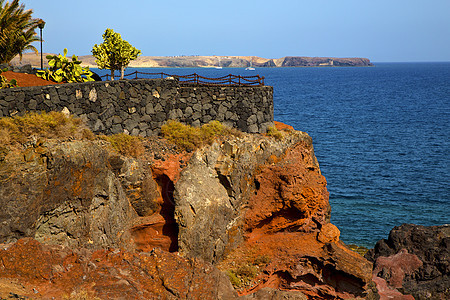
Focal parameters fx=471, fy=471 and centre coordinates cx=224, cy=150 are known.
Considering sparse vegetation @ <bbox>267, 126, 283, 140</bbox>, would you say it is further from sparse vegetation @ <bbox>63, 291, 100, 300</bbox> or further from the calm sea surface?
sparse vegetation @ <bbox>63, 291, 100, 300</bbox>

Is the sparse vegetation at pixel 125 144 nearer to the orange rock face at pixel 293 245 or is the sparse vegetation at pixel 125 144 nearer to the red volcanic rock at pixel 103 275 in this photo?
the orange rock face at pixel 293 245

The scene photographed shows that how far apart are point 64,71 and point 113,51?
3370mm

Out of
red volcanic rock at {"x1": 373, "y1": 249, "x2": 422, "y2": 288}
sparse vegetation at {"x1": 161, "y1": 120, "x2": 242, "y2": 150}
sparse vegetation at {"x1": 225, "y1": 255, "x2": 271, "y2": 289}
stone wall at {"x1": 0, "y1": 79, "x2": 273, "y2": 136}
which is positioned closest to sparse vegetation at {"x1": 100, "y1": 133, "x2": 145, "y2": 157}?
stone wall at {"x1": 0, "y1": 79, "x2": 273, "y2": 136}

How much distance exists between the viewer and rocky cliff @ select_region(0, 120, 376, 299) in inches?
627

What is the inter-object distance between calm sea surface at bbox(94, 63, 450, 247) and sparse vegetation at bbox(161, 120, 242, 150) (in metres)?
17.2

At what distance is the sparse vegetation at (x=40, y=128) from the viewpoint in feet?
65.3

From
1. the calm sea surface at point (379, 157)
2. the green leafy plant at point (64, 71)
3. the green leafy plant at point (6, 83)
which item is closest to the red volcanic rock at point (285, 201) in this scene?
the green leafy plant at point (64, 71)

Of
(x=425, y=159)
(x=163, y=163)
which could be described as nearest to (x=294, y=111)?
(x=425, y=159)

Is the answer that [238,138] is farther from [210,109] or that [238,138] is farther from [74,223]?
[74,223]

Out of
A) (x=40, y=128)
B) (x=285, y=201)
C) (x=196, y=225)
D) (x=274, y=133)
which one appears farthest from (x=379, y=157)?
(x=40, y=128)

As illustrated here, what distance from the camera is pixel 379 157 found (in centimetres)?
6262

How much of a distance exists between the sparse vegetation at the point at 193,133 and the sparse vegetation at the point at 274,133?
7.17ft

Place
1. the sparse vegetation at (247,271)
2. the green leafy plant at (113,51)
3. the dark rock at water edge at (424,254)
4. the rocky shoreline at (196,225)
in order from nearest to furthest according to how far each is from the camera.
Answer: the rocky shoreline at (196,225)
the sparse vegetation at (247,271)
the dark rock at water edge at (424,254)
the green leafy plant at (113,51)

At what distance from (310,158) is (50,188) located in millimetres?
15944
